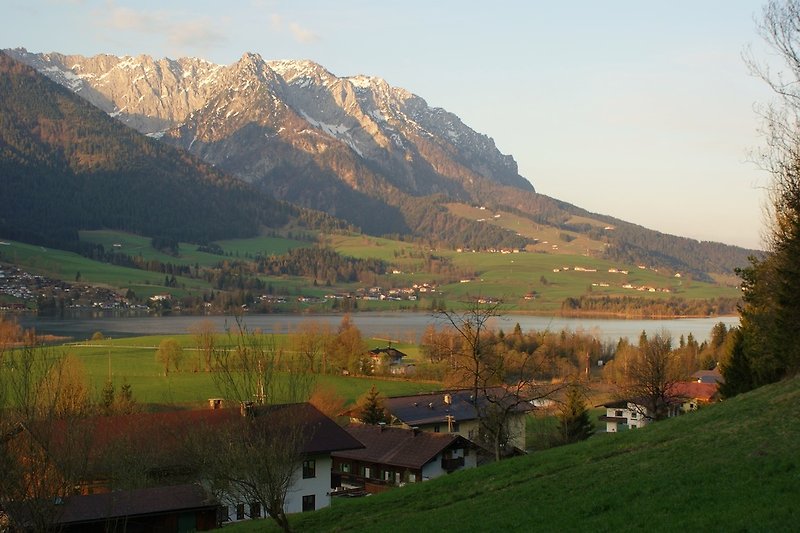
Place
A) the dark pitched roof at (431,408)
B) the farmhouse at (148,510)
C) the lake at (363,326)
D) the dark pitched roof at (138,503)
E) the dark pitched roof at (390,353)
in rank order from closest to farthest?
1. the dark pitched roof at (138,503)
2. the farmhouse at (148,510)
3. the dark pitched roof at (431,408)
4. the dark pitched roof at (390,353)
5. the lake at (363,326)

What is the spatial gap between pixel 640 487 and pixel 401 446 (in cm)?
3409

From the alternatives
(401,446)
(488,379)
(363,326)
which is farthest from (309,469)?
(363,326)

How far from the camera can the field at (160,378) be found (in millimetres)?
75812

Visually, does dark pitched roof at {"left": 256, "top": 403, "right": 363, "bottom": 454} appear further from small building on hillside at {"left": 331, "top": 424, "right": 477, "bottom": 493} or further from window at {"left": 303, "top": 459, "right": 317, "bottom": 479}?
small building on hillside at {"left": 331, "top": 424, "right": 477, "bottom": 493}

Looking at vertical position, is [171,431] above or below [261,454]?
below

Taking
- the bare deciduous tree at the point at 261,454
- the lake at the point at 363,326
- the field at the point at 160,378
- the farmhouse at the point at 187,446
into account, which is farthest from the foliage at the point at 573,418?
the lake at the point at 363,326

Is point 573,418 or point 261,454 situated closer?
point 261,454

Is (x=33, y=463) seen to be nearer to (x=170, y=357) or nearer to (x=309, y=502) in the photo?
(x=309, y=502)

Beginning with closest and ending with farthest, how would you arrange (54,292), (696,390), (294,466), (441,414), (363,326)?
(294,466), (441,414), (696,390), (363,326), (54,292)

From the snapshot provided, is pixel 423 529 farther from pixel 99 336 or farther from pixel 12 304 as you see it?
pixel 12 304

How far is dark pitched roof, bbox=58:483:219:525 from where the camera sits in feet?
83.4

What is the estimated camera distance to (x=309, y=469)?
4047 cm

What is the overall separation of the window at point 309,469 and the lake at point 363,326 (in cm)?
7233

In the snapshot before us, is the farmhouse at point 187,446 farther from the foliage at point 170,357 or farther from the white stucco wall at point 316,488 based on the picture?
the foliage at point 170,357
